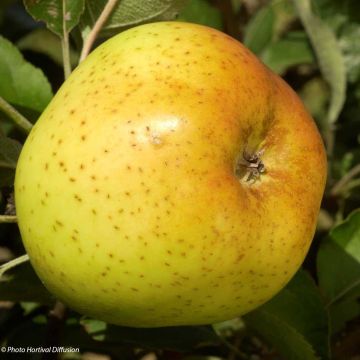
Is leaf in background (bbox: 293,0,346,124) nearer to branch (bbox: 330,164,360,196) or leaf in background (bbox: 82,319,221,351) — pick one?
branch (bbox: 330,164,360,196)

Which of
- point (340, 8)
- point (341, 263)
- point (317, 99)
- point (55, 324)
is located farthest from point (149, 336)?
point (340, 8)

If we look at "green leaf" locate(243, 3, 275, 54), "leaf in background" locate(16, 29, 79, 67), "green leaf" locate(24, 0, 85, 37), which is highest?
"green leaf" locate(24, 0, 85, 37)

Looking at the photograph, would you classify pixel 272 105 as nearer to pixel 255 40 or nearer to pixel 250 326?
pixel 250 326

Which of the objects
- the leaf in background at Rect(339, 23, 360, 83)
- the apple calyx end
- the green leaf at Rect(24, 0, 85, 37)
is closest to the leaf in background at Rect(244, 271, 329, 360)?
the apple calyx end

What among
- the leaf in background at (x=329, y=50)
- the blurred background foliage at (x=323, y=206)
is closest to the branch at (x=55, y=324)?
the blurred background foliage at (x=323, y=206)

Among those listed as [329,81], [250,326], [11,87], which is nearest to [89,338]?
[250,326]
